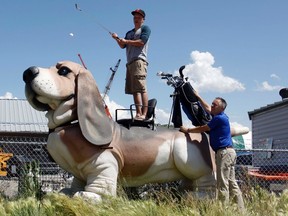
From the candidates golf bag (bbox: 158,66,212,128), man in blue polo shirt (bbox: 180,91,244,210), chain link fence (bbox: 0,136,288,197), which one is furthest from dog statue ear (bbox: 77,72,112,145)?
golf bag (bbox: 158,66,212,128)

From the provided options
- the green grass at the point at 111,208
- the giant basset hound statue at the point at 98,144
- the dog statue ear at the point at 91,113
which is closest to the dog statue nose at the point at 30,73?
the giant basset hound statue at the point at 98,144

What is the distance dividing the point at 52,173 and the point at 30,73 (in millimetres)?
4719

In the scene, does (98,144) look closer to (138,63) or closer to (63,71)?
(63,71)

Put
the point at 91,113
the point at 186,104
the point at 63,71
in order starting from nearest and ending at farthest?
the point at 91,113
the point at 63,71
the point at 186,104

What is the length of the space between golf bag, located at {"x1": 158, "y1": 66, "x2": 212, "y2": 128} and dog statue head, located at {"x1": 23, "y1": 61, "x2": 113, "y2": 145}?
1156 mm

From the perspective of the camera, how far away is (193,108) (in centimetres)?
592

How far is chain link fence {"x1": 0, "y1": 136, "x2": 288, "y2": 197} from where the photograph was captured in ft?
21.6

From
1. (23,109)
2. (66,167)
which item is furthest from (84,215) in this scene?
(23,109)

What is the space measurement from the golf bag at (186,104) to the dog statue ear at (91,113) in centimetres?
115

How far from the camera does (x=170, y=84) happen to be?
6.17 m

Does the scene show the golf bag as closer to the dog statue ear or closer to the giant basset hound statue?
the giant basset hound statue

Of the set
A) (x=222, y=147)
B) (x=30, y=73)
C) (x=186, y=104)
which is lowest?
(x=222, y=147)

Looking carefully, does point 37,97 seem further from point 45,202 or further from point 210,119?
point 210,119

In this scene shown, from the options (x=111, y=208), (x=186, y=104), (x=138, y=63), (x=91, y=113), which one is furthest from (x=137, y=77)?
(x=111, y=208)
